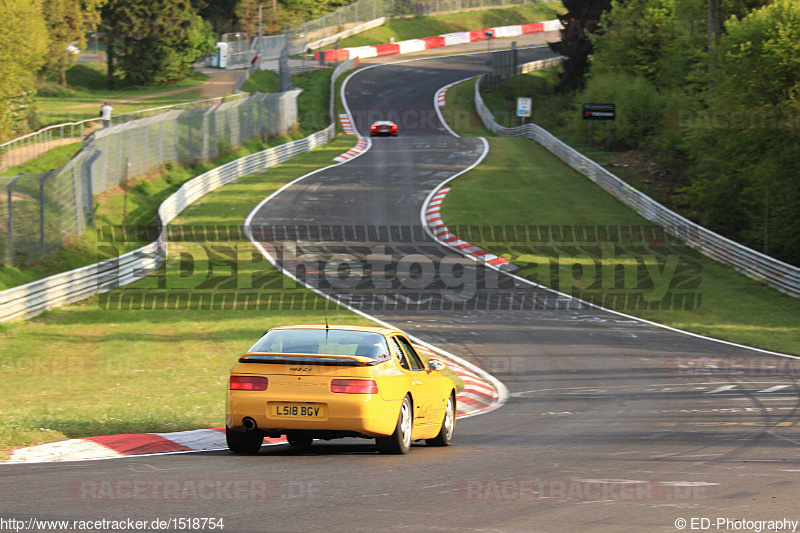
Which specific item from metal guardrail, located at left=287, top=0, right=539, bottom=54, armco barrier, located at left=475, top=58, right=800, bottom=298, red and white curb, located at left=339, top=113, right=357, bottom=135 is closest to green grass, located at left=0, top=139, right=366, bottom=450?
armco barrier, located at left=475, top=58, right=800, bottom=298

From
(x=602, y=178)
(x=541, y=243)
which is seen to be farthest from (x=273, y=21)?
(x=541, y=243)

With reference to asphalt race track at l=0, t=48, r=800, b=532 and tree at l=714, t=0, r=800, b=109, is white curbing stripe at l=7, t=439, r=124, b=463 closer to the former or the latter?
asphalt race track at l=0, t=48, r=800, b=532

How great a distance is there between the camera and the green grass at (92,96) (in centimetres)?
5759

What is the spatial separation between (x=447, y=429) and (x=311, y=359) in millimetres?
2542

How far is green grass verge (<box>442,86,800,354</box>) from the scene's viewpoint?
79.1ft

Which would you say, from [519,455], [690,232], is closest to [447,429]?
[519,455]

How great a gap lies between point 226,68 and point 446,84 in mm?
24609

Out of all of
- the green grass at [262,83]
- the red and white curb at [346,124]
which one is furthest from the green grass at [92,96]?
the red and white curb at [346,124]

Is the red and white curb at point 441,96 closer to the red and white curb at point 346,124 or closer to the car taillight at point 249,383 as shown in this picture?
the red and white curb at point 346,124

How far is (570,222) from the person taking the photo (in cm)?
3622

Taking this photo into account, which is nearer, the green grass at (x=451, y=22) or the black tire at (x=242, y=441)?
the black tire at (x=242, y=441)

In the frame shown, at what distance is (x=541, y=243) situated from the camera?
109 ft

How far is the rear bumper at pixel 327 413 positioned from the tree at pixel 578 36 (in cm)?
6737

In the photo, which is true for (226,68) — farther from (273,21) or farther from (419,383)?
(419,383)
